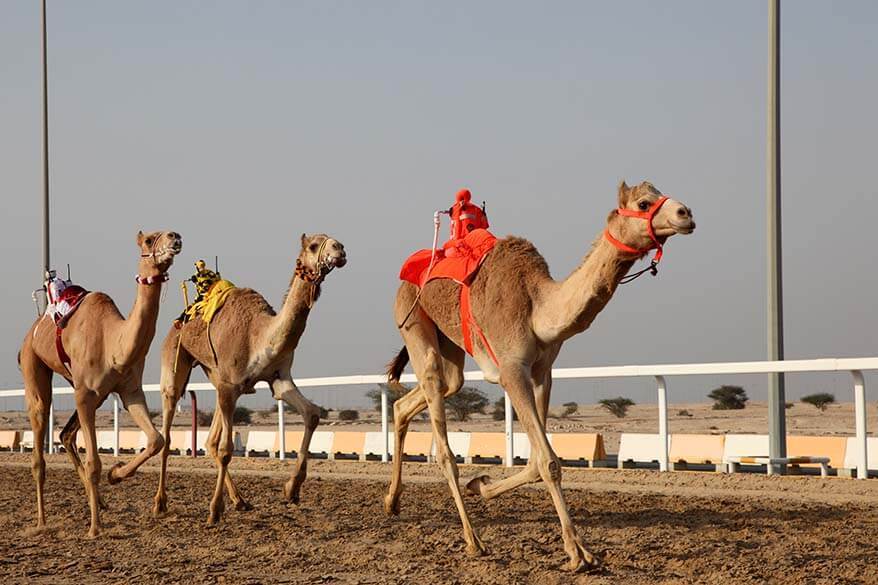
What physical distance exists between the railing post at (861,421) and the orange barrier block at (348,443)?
1052 centimetres

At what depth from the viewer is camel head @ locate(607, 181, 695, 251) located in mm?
8789

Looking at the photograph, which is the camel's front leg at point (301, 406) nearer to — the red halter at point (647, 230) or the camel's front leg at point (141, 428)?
the camel's front leg at point (141, 428)

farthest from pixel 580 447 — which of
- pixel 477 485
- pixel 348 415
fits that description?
pixel 348 415

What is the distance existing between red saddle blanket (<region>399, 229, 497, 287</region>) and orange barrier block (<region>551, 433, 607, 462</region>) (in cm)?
834

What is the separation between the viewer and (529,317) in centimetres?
1006

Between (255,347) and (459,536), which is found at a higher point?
(255,347)

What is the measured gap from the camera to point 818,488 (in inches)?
580

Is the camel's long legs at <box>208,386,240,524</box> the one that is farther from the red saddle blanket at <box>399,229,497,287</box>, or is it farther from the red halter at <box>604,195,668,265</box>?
the red halter at <box>604,195,668,265</box>

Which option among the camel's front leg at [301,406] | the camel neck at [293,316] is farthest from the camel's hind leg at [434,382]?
the camel's front leg at [301,406]

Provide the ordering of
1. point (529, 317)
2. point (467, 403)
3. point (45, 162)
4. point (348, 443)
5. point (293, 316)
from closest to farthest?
1. point (529, 317)
2. point (293, 316)
3. point (348, 443)
4. point (45, 162)
5. point (467, 403)

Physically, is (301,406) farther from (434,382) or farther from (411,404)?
(434,382)

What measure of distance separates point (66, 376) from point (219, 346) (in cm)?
179

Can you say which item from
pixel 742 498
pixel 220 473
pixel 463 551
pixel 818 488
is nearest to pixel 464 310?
pixel 463 551

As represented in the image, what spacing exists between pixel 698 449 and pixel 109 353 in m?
9.06
